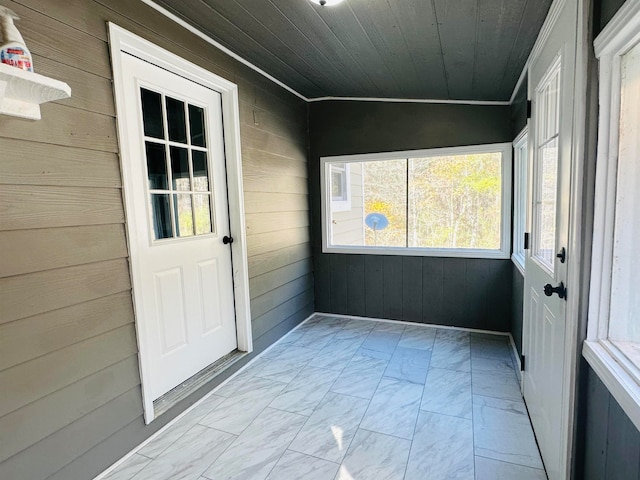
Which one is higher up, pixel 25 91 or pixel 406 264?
pixel 25 91

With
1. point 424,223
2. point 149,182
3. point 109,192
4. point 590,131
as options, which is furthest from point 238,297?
point 590,131

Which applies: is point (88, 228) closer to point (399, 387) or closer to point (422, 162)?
point (399, 387)

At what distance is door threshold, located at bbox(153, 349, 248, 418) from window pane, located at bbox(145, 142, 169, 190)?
4.16 feet

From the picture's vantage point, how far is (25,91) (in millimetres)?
1254

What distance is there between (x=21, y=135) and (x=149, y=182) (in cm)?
69

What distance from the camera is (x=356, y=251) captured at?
145 inches

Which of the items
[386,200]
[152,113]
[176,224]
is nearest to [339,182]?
[386,200]

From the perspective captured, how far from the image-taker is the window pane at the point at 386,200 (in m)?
3.53

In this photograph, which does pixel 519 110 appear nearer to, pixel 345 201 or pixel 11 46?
pixel 345 201

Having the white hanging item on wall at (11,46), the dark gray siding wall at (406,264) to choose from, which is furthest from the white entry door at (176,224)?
the dark gray siding wall at (406,264)

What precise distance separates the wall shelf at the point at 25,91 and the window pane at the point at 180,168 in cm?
83

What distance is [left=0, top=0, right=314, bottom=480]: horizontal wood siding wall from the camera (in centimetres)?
134

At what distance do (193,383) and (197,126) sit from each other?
174cm

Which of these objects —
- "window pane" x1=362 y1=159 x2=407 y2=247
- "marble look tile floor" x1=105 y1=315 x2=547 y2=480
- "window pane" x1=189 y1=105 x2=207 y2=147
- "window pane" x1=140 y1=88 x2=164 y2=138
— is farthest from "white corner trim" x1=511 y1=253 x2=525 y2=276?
"window pane" x1=140 y1=88 x2=164 y2=138
